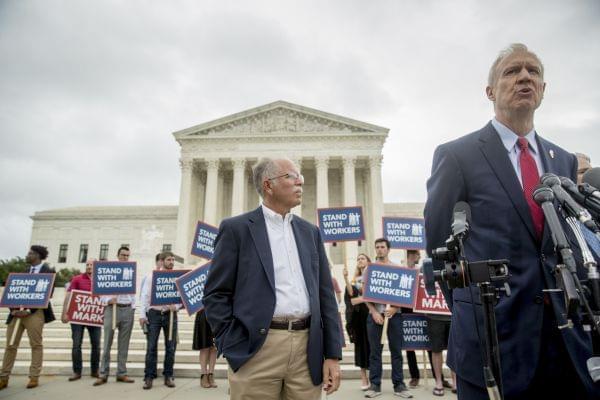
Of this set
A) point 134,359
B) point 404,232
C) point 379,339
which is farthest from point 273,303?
point 134,359

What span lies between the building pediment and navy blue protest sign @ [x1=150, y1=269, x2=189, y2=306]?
32.6 m

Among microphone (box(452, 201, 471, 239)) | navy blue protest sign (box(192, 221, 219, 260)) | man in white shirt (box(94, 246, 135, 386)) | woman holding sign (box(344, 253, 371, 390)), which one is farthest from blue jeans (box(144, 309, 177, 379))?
microphone (box(452, 201, 471, 239))

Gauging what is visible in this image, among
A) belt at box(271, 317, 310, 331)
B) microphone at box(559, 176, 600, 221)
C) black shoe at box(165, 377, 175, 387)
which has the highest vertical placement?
microphone at box(559, 176, 600, 221)

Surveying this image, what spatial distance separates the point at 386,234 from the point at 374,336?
108 inches

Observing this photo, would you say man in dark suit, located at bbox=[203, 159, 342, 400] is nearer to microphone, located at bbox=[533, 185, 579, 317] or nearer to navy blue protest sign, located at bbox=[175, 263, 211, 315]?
microphone, located at bbox=[533, 185, 579, 317]

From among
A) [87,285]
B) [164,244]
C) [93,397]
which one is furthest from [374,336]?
[164,244]

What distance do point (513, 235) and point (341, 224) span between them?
730 cm

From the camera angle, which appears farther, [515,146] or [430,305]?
[430,305]

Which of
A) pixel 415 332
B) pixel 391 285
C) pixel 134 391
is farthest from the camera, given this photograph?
pixel 415 332

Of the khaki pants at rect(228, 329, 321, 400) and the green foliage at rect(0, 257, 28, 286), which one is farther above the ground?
the green foliage at rect(0, 257, 28, 286)

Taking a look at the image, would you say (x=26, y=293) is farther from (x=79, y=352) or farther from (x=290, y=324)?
(x=290, y=324)

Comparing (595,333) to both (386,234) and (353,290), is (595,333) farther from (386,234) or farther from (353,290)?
(386,234)

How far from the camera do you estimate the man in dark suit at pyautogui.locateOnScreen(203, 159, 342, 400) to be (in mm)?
2498

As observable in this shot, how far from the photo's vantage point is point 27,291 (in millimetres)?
8219
